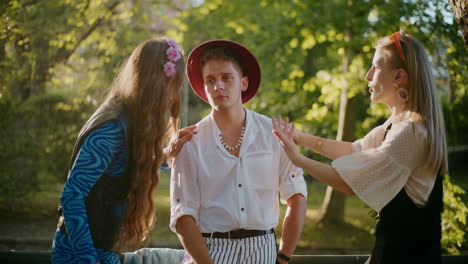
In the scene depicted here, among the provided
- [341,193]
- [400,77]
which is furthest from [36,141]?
[400,77]

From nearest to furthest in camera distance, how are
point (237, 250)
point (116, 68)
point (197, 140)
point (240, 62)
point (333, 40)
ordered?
point (237, 250)
point (197, 140)
point (240, 62)
point (333, 40)
point (116, 68)

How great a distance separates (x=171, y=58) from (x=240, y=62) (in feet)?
1.67

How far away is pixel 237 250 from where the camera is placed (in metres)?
2.56

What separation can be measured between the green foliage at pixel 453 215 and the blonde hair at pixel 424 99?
153 inches

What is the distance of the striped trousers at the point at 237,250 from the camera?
2.56 m

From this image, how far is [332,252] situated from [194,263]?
5.68 m

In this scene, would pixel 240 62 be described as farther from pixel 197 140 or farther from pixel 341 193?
pixel 341 193

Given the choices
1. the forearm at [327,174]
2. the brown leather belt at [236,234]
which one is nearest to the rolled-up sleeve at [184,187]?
the brown leather belt at [236,234]

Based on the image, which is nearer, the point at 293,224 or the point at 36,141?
the point at 293,224

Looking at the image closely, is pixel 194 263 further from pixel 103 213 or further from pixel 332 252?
pixel 332 252

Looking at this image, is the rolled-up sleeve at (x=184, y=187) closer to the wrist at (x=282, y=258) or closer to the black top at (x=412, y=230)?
the wrist at (x=282, y=258)

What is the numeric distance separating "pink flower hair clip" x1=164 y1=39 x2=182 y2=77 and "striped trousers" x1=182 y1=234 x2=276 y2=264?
0.87m

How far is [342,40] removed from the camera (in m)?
7.61

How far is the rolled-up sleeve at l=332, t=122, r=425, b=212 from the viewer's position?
2105 mm
